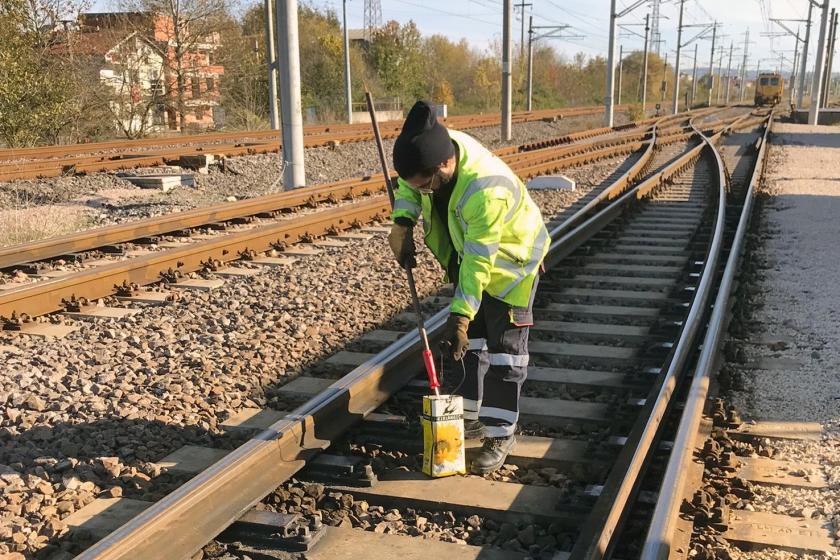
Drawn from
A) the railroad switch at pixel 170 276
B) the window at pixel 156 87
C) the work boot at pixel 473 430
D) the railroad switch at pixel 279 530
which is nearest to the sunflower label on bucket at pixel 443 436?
the work boot at pixel 473 430

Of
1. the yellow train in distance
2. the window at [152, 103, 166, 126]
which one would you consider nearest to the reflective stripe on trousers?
the window at [152, 103, 166, 126]

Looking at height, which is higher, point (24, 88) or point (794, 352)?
point (24, 88)

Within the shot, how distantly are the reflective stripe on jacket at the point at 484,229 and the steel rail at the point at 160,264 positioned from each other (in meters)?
3.57

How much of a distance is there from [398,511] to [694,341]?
109 inches

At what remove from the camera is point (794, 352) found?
18.4 ft

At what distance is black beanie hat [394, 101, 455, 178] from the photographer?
11.5ft

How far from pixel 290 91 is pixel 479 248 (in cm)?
1000

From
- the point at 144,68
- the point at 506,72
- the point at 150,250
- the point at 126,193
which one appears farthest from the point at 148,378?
the point at 144,68

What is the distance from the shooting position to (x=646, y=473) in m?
3.74

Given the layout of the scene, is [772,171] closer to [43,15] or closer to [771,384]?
[771,384]

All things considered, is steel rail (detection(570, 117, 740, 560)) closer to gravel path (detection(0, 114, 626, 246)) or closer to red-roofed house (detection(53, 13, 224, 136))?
gravel path (detection(0, 114, 626, 246))

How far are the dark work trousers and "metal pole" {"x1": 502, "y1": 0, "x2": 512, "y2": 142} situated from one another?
20.8 m

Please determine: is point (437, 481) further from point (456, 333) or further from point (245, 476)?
point (245, 476)

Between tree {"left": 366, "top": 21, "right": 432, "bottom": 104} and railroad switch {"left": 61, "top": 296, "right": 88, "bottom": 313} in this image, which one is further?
tree {"left": 366, "top": 21, "right": 432, "bottom": 104}
